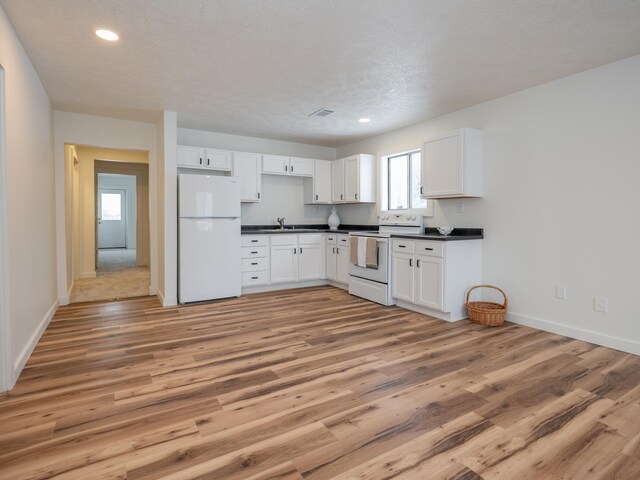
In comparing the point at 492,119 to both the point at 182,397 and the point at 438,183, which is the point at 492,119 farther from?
the point at 182,397

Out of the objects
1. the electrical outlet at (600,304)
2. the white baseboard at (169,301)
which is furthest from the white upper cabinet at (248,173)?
the electrical outlet at (600,304)

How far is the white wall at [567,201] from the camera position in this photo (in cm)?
289

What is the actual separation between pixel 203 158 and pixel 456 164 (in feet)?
10.9

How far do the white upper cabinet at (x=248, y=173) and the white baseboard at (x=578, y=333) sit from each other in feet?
12.2

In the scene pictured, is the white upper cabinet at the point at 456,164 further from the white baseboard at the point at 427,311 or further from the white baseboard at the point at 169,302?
the white baseboard at the point at 169,302

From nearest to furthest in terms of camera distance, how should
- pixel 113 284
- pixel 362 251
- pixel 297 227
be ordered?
1. pixel 362 251
2. pixel 113 284
3. pixel 297 227

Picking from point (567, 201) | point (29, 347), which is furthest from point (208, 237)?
point (567, 201)

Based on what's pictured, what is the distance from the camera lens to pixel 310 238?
560 cm

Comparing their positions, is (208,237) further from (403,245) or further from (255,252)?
(403,245)

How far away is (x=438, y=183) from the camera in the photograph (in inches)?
162

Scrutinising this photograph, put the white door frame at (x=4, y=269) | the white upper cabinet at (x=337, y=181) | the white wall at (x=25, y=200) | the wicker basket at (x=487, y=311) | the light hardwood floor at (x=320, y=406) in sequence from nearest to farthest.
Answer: the light hardwood floor at (x=320, y=406) < the white door frame at (x=4, y=269) < the white wall at (x=25, y=200) < the wicker basket at (x=487, y=311) < the white upper cabinet at (x=337, y=181)

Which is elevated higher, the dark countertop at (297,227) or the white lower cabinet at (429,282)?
the dark countertop at (297,227)

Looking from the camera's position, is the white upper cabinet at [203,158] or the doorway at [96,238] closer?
the white upper cabinet at [203,158]

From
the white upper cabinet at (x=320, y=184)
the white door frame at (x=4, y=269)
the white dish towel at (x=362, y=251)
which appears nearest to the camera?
the white door frame at (x=4, y=269)
